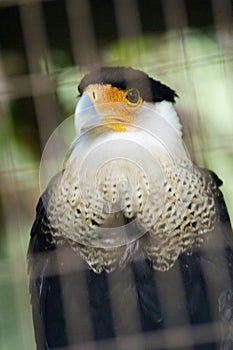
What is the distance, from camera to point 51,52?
1.80 m

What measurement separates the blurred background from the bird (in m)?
0.17

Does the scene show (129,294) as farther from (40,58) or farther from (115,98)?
(40,58)

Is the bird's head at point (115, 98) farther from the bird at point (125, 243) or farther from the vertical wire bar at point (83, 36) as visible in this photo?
the vertical wire bar at point (83, 36)

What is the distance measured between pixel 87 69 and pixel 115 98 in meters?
0.29

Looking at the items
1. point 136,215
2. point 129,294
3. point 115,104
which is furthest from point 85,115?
point 129,294

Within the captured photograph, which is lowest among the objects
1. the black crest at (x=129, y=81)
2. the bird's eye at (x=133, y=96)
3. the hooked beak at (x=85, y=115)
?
the hooked beak at (x=85, y=115)

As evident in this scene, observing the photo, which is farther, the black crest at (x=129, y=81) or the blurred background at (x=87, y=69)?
the blurred background at (x=87, y=69)

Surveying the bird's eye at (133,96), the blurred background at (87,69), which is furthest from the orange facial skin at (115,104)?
the blurred background at (87,69)

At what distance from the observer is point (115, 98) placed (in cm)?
153

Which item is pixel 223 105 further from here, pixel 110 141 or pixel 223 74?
pixel 110 141

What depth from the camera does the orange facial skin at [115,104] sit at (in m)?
1.50

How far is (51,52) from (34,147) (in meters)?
0.20

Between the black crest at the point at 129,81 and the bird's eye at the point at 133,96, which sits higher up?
the black crest at the point at 129,81

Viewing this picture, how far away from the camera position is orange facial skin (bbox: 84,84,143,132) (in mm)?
1500
